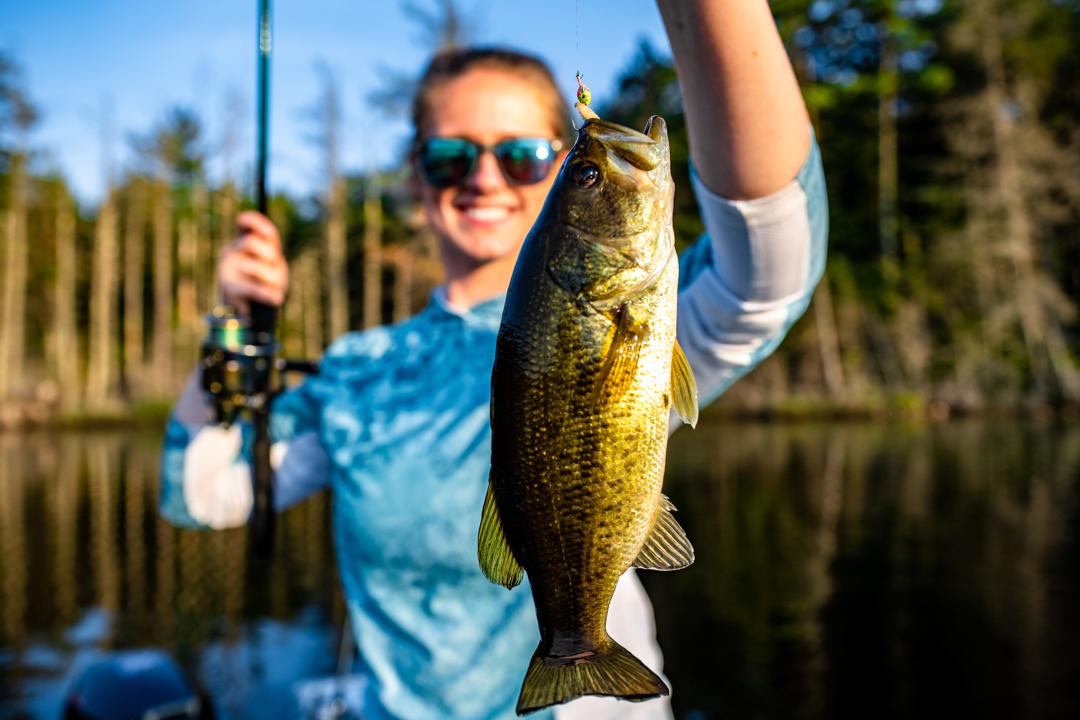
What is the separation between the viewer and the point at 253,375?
95.6 inches

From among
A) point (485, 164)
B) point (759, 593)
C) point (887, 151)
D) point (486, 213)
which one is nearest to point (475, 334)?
point (486, 213)

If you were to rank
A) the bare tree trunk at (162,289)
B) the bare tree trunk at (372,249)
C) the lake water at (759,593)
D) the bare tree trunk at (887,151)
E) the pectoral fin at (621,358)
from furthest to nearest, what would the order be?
the bare tree trunk at (162,289) < the bare tree trunk at (887,151) < the bare tree trunk at (372,249) < the lake water at (759,593) < the pectoral fin at (621,358)

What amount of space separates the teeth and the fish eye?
0.77 m

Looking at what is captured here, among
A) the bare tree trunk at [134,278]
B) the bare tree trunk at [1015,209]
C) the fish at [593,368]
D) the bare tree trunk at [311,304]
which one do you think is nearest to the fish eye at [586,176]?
the fish at [593,368]

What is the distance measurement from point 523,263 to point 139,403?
101 ft

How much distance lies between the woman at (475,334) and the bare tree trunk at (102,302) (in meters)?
33.4

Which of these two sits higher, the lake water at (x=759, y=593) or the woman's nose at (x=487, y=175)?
the woman's nose at (x=487, y=175)

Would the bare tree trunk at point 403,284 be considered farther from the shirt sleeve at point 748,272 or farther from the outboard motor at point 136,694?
the shirt sleeve at point 748,272

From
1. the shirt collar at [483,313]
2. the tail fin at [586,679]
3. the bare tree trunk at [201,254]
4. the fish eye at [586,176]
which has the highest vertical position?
the bare tree trunk at [201,254]

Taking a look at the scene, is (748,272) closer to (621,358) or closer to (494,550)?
(621,358)

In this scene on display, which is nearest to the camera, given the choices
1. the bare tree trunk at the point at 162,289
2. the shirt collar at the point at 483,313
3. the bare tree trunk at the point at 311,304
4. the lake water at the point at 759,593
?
the shirt collar at the point at 483,313

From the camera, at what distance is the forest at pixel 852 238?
2850 cm

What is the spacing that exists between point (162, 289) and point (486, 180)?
36.6 metres

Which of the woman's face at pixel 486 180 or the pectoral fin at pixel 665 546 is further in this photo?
the woman's face at pixel 486 180
